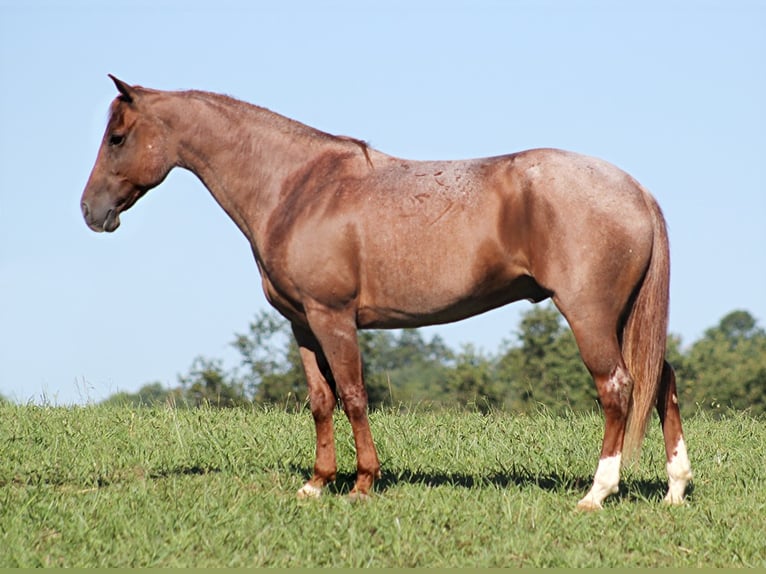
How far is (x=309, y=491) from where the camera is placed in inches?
269

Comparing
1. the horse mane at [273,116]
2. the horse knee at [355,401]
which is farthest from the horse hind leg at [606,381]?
the horse mane at [273,116]

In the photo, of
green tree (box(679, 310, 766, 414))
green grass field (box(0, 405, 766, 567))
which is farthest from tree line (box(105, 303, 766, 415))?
green grass field (box(0, 405, 766, 567))

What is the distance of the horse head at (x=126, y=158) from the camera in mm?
7414

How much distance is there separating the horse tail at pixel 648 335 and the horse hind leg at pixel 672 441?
0.32 m

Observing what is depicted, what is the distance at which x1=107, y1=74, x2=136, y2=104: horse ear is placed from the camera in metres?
7.34

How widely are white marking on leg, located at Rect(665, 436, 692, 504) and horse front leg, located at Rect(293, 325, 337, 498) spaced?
239cm

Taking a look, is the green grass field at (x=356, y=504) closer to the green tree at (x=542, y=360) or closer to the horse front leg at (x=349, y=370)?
the horse front leg at (x=349, y=370)

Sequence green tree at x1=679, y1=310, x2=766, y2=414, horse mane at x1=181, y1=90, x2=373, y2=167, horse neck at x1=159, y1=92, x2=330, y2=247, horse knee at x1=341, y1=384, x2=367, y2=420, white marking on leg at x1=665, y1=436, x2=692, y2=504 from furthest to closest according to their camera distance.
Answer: green tree at x1=679, y1=310, x2=766, y2=414
horse mane at x1=181, y1=90, x2=373, y2=167
horse neck at x1=159, y1=92, x2=330, y2=247
horse knee at x1=341, y1=384, x2=367, y2=420
white marking on leg at x1=665, y1=436, x2=692, y2=504

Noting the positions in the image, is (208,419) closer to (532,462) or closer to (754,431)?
(532,462)

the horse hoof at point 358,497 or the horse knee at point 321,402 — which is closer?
the horse hoof at point 358,497

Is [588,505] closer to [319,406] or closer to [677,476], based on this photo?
[677,476]

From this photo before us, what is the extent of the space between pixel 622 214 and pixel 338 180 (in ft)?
6.76

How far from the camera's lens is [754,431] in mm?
9766

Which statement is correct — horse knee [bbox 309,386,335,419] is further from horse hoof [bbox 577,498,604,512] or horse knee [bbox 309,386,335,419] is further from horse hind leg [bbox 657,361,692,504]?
horse hind leg [bbox 657,361,692,504]
